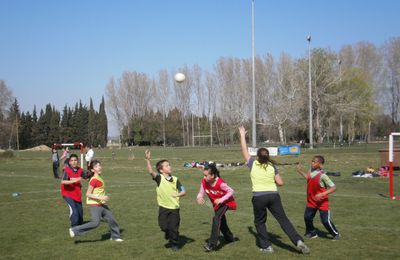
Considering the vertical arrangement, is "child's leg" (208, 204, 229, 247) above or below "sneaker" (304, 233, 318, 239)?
above

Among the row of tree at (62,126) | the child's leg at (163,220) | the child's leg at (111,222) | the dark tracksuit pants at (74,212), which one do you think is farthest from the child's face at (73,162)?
the row of tree at (62,126)

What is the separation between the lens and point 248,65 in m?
93.8

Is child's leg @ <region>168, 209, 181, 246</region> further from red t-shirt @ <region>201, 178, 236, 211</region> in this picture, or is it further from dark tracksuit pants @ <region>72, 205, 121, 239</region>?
dark tracksuit pants @ <region>72, 205, 121, 239</region>

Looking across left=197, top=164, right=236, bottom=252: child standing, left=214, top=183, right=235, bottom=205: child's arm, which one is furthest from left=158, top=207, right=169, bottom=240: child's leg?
left=214, top=183, right=235, bottom=205: child's arm

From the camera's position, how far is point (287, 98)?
237ft

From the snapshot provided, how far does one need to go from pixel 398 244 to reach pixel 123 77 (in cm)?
10591

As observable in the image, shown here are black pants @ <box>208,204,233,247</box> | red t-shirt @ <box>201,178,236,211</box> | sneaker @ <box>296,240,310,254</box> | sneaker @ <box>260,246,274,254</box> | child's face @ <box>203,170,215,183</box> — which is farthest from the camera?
red t-shirt @ <box>201,178,236,211</box>

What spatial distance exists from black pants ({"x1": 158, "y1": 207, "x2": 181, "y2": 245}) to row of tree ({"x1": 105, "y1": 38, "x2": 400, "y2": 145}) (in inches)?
2449

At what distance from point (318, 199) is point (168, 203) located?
3.07 m

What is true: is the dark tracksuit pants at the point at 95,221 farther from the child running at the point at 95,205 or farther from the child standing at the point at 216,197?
the child standing at the point at 216,197

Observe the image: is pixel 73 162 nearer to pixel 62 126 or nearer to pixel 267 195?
pixel 267 195

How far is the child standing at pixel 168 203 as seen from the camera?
28.9 ft

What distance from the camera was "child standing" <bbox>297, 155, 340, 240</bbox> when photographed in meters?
9.51

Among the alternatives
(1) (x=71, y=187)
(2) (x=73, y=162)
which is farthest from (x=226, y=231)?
(2) (x=73, y=162)
